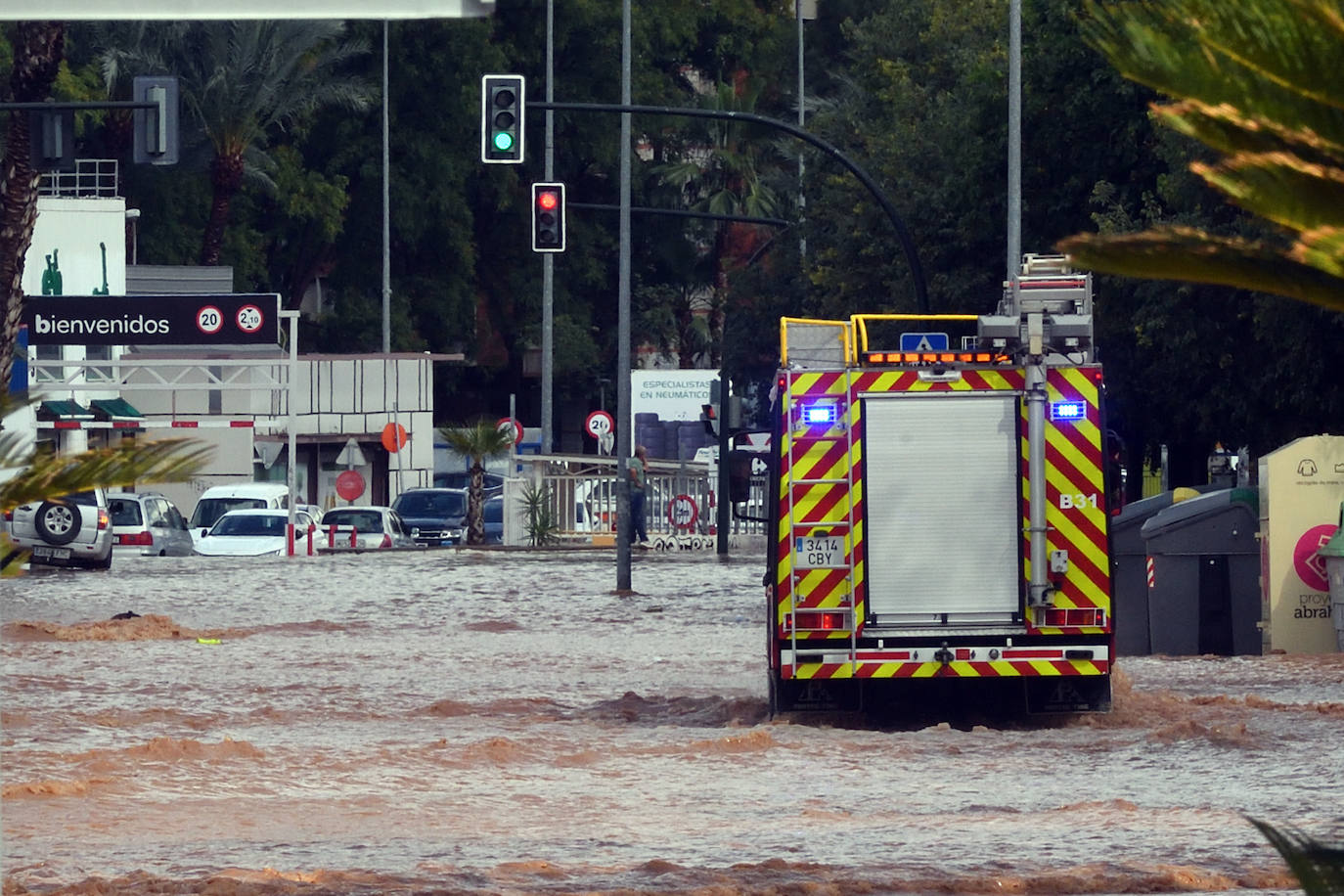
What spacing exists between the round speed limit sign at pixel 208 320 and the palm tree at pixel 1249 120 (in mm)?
32029

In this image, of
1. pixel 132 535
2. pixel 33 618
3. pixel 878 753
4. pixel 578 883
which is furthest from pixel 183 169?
pixel 578 883

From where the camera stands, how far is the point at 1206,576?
1869cm

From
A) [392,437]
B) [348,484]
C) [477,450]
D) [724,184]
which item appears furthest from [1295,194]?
[724,184]

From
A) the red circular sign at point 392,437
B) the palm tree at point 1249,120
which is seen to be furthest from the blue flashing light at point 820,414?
the red circular sign at point 392,437

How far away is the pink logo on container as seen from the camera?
17.9 metres

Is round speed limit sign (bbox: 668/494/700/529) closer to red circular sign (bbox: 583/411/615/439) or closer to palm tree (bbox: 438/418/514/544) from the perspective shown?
palm tree (bbox: 438/418/514/544)

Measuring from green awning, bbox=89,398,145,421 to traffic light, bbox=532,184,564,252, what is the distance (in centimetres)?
2008

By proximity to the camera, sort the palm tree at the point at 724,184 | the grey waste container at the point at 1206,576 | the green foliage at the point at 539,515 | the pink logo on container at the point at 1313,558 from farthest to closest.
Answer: the palm tree at the point at 724,184
the green foliage at the point at 539,515
the grey waste container at the point at 1206,576
the pink logo on container at the point at 1313,558

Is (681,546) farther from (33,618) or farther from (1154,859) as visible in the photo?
(1154,859)

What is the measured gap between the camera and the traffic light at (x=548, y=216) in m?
27.3

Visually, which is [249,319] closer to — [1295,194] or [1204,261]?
[1204,261]

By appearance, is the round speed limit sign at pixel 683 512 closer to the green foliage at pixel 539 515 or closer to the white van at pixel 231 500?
the green foliage at pixel 539 515

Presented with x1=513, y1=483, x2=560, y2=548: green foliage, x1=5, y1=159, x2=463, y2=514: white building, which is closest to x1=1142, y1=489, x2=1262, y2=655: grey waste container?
x1=5, y1=159, x2=463, y2=514: white building

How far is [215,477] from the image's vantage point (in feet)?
170
